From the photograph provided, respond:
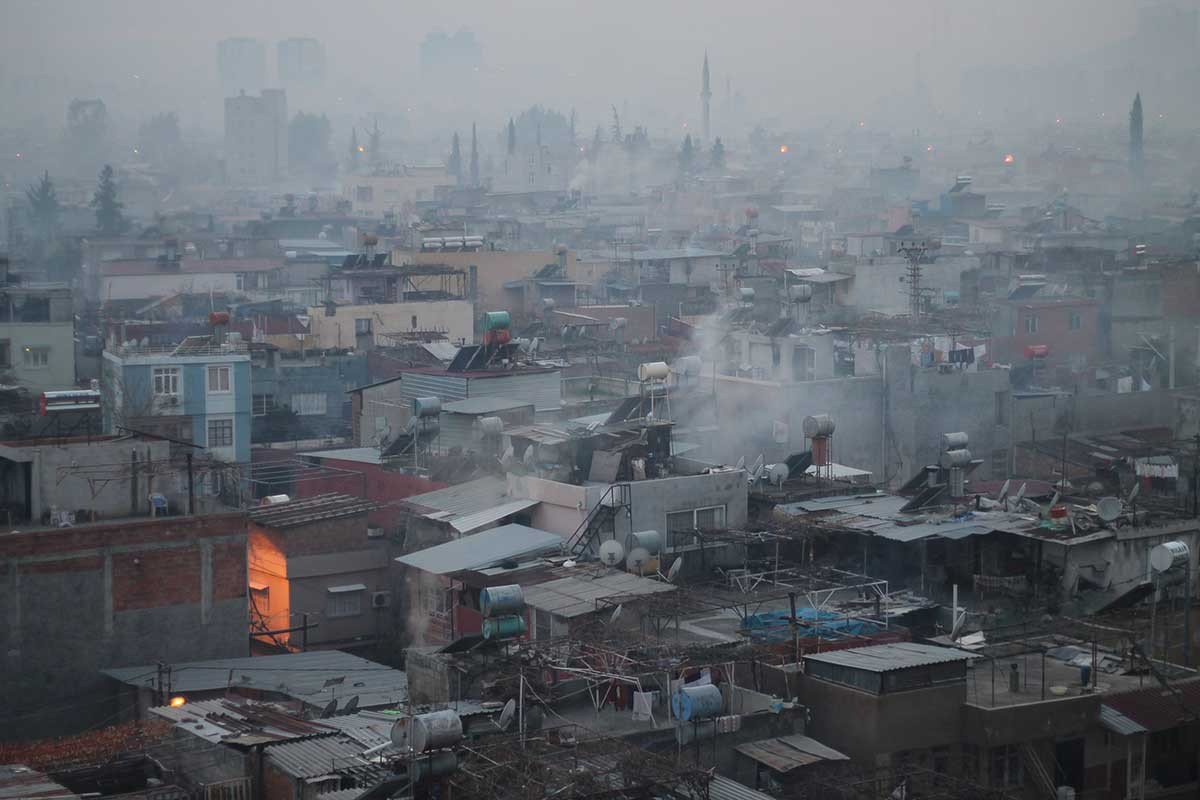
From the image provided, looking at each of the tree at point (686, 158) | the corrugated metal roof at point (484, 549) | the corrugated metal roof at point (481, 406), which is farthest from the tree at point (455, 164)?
the corrugated metal roof at point (484, 549)

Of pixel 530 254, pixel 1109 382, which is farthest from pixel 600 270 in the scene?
pixel 1109 382

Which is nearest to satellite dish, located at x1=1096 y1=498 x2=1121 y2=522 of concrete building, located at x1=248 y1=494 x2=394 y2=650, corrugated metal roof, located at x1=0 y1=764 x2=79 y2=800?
concrete building, located at x1=248 y1=494 x2=394 y2=650

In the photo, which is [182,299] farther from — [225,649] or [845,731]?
[845,731]

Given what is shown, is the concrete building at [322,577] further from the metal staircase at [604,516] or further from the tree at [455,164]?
the tree at [455,164]

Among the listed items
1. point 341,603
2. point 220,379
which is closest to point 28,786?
point 341,603

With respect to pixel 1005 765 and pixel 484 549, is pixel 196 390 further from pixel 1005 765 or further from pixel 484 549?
pixel 1005 765

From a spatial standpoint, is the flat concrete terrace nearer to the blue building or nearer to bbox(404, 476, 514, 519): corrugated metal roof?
bbox(404, 476, 514, 519): corrugated metal roof

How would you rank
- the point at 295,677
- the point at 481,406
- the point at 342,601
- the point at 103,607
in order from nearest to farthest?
the point at 295,677 → the point at 103,607 → the point at 342,601 → the point at 481,406
